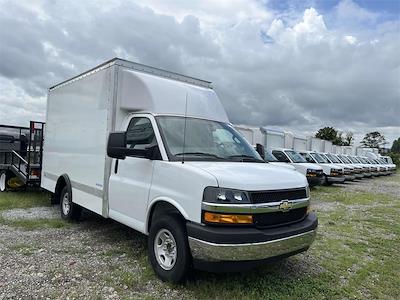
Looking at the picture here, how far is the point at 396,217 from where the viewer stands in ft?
32.9

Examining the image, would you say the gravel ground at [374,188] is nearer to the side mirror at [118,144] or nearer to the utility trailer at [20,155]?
the utility trailer at [20,155]

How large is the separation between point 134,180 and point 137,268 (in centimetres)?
122

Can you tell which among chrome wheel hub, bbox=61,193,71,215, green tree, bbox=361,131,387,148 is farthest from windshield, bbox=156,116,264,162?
green tree, bbox=361,131,387,148

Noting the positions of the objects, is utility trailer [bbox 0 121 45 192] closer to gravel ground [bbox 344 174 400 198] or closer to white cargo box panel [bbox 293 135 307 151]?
gravel ground [bbox 344 174 400 198]

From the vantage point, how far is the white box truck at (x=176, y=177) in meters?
3.82

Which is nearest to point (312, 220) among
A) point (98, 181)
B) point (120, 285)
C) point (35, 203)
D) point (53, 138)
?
point (120, 285)

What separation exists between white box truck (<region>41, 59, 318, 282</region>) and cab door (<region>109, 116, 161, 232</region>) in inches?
0.6

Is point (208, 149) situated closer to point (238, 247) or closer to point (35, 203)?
point (238, 247)

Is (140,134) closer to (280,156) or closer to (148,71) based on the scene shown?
(148,71)

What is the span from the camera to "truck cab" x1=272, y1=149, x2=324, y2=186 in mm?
15484

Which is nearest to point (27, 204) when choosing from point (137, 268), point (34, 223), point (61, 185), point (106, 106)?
point (61, 185)

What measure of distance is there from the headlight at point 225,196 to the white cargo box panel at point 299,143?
27.2 metres

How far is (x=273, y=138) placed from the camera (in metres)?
24.9

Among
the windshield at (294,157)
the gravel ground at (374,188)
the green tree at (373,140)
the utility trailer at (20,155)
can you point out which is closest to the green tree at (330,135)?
the green tree at (373,140)
